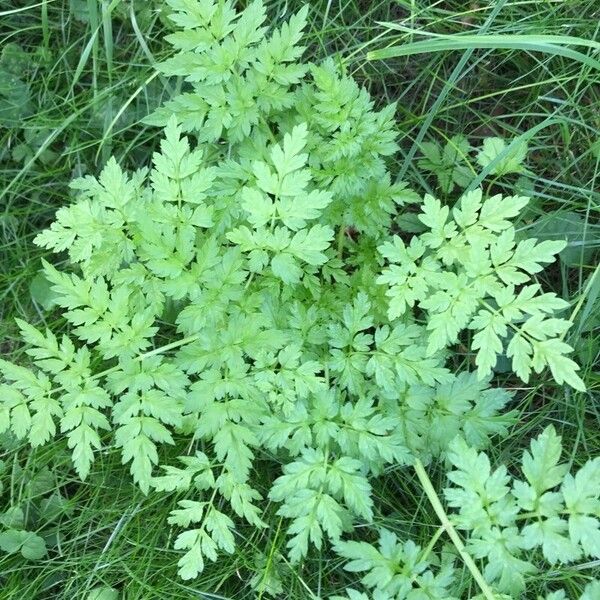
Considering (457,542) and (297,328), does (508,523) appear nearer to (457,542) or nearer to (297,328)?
(457,542)

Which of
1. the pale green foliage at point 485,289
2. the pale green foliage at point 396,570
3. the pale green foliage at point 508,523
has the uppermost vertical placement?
the pale green foliage at point 485,289

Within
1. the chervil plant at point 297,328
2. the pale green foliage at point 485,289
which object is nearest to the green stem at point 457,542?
the chervil plant at point 297,328

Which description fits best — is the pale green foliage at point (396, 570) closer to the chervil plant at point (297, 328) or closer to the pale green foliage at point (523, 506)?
the chervil plant at point (297, 328)

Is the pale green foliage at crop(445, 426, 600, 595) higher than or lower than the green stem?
higher

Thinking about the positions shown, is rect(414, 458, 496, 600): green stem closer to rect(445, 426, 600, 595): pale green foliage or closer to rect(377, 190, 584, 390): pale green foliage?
rect(445, 426, 600, 595): pale green foliage

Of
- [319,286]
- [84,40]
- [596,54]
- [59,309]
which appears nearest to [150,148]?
[84,40]

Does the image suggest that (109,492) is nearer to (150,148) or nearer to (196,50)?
(150,148)

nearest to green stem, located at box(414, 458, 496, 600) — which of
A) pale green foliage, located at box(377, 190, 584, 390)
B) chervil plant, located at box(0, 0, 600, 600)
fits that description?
chervil plant, located at box(0, 0, 600, 600)

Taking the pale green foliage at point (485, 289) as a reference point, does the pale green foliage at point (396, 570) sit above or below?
below

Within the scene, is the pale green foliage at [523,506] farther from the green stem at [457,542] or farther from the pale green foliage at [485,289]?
the pale green foliage at [485,289]

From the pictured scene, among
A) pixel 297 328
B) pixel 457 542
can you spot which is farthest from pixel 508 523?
pixel 297 328
